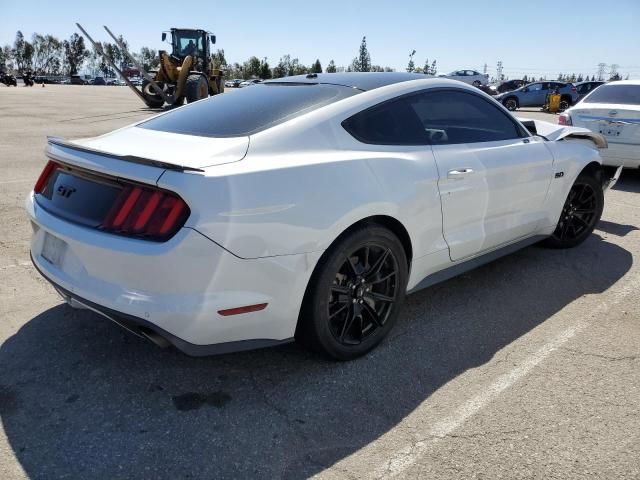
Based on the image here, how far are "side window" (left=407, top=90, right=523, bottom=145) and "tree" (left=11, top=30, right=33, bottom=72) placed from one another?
137 metres

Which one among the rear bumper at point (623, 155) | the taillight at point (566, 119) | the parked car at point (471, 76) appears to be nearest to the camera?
the rear bumper at point (623, 155)

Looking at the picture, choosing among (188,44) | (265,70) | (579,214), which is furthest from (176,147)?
(265,70)

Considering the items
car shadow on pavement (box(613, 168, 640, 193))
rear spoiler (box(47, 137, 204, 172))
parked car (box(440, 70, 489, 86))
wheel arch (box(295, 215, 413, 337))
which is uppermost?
parked car (box(440, 70, 489, 86))

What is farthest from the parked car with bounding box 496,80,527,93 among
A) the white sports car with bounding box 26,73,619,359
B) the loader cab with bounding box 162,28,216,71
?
the white sports car with bounding box 26,73,619,359

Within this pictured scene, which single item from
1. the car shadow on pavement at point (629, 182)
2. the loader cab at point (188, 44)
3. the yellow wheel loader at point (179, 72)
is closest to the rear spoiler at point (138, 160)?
the car shadow on pavement at point (629, 182)

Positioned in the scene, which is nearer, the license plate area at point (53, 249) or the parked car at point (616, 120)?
the license plate area at point (53, 249)

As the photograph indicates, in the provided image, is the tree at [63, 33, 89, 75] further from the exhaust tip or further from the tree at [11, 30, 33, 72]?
the exhaust tip

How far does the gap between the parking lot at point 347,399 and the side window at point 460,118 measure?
3.79 feet

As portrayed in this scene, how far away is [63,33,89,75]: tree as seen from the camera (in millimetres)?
120500

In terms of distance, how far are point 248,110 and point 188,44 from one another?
69.6 ft

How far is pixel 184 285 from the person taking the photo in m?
2.26

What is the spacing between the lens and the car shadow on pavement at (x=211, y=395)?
7.26 ft

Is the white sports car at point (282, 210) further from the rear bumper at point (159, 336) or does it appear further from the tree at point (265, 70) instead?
the tree at point (265, 70)

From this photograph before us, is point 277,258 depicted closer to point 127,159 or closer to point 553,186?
point 127,159
